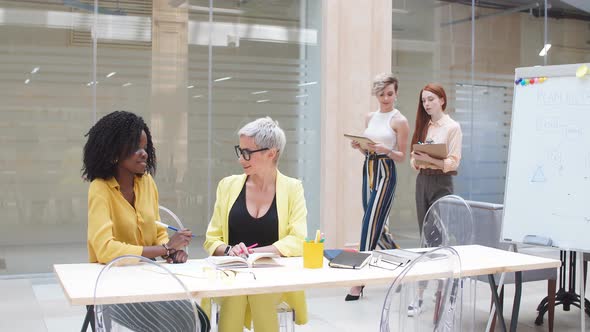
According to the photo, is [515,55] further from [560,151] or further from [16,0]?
[16,0]

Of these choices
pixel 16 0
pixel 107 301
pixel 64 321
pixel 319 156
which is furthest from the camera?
pixel 319 156

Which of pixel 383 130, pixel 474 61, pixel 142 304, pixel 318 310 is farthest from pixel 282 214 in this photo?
pixel 474 61

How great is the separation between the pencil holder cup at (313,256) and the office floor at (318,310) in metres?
1.80

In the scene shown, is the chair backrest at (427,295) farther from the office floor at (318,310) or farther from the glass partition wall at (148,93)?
the glass partition wall at (148,93)

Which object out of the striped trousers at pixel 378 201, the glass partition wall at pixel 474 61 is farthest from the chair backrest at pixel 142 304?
the glass partition wall at pixel 474 61

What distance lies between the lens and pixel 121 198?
3.24 m

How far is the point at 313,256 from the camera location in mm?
3186

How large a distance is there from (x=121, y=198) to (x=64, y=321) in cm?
217

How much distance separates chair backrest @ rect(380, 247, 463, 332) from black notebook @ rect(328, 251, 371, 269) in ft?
1.38

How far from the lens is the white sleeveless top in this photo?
18.6ft

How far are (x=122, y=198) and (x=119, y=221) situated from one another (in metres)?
0.10

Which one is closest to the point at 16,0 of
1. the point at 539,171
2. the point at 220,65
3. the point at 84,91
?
the point at 84,91

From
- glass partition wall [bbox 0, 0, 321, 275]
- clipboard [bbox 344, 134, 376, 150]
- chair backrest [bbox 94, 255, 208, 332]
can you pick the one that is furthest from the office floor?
chair backrest [bbox 94, 255, 208, 332]

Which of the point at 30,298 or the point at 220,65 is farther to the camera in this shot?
the point at 220,65
